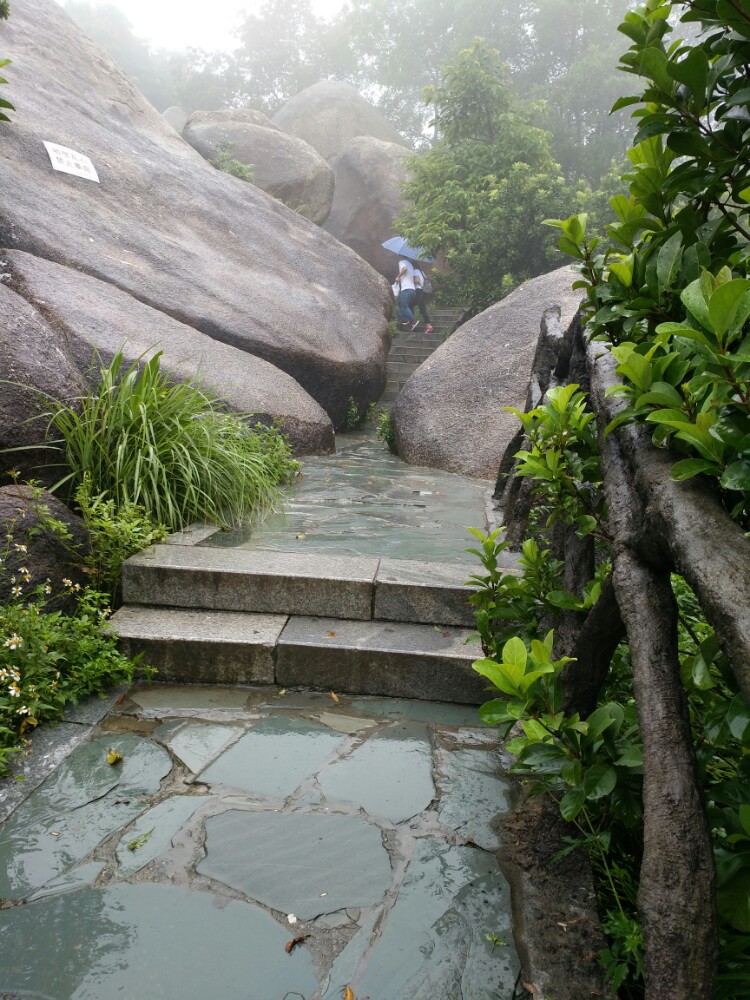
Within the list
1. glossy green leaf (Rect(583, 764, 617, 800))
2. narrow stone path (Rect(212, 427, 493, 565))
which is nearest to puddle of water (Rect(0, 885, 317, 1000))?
glossy green leaf (Rect(583, 764, 617, 800))

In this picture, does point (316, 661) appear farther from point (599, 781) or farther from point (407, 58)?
point (407, 58)

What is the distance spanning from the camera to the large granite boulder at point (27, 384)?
3.55 m

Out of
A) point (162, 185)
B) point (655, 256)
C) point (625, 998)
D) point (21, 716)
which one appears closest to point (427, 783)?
point (625, 998)

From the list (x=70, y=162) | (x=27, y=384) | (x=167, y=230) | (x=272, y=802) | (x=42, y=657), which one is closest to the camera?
(x=272, y=802)

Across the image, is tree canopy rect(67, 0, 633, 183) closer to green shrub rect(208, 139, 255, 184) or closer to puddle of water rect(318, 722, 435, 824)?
green shrub rect(208, 139, 255, 184)

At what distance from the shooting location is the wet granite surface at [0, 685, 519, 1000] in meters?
1.58

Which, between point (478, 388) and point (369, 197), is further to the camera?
point (369, 197)

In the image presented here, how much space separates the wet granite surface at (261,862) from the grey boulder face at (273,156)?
14369 millimetres

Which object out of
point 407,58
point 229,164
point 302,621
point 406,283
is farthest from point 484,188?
point 407,58

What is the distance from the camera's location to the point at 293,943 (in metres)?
1.66

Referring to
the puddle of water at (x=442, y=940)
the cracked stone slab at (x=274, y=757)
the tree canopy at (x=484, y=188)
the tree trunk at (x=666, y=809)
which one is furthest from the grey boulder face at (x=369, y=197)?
the tree trunk at (x=666, y=809)

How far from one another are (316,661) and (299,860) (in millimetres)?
1083

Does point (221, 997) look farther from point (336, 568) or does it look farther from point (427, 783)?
point (336, 568)

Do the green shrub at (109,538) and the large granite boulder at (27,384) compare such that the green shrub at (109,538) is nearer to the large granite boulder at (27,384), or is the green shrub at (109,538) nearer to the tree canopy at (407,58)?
the large granite boulder at (27,384)
